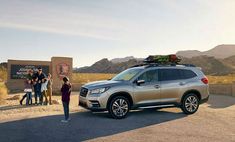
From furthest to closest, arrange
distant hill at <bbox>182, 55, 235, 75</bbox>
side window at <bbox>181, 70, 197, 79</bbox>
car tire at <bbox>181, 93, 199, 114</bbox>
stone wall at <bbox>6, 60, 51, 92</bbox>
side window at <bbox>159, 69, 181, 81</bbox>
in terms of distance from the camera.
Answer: distant hill at <bbox>182, 55, 235, 75</bbox> → stone wall at <bbox>6, 60, 51, 92</bbox> → side window at <bbox>181, 70, 197, 79</bbox> → car tire at <bbox>181, 93, 199, 114</bbox> → side window at <bbox>159, 69, 181, 81</bbox>

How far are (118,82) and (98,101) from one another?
1.05 meters

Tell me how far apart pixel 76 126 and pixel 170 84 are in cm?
426

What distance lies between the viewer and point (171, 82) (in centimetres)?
1252

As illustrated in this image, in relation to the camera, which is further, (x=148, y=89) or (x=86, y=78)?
(x=86, y=78)

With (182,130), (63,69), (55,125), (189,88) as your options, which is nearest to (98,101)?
(55,125)

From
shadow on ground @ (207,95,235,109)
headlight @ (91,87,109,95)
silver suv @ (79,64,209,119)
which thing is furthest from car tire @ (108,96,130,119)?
shadow on ground @ (207,95,235,109)

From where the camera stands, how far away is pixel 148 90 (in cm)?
1195

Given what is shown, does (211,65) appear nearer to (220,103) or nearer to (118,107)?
(220,103)

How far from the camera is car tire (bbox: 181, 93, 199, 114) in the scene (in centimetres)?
1270

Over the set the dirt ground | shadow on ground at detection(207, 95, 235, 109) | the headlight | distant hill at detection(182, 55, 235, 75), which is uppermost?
distant hill at detection(182, 55, 235, 75)

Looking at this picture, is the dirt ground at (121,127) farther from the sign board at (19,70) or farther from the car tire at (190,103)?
the sign board at (19,70)

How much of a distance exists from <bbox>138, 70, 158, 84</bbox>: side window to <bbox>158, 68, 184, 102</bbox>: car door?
21 cm

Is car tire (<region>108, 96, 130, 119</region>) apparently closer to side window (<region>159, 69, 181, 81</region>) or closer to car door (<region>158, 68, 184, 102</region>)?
car door (<region>158, 68, 184, 102</region>)

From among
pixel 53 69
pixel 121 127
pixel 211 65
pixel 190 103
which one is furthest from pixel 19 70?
pixel 211 65
